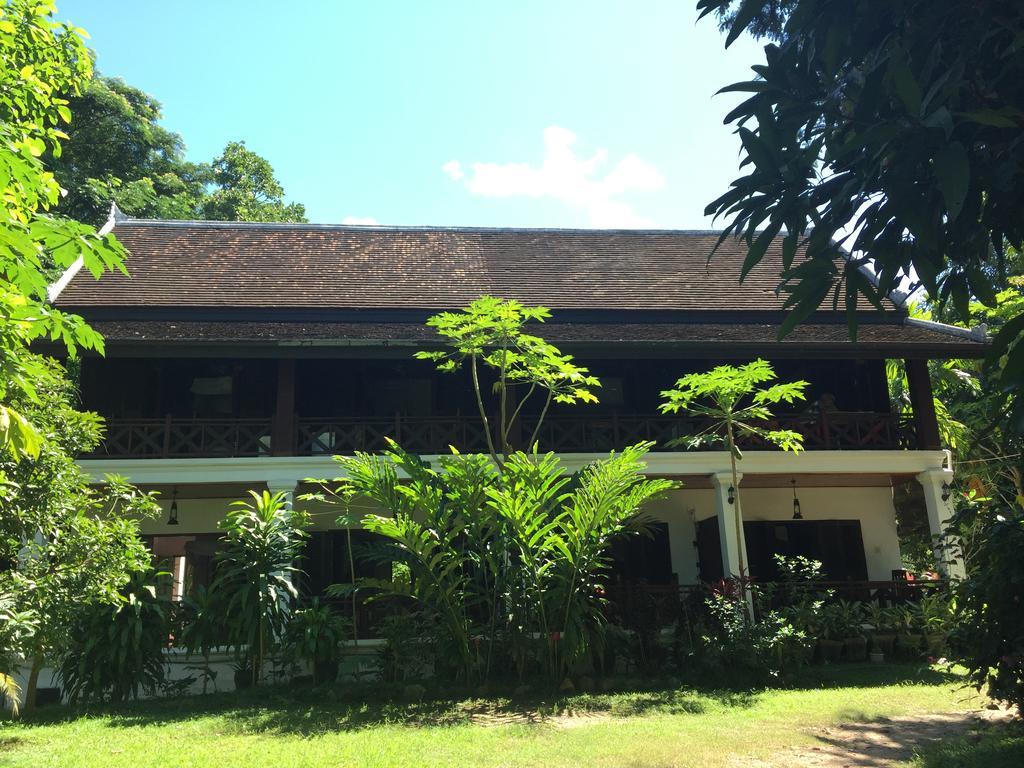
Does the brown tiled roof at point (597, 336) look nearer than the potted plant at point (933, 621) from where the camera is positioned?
No

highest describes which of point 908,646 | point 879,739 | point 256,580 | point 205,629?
point 256,580

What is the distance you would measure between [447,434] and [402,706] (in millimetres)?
4796

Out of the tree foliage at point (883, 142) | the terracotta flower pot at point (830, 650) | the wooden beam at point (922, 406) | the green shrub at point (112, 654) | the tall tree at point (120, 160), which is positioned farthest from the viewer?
the tall tree at point (120, 160)

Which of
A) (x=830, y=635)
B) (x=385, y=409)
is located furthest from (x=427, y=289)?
(x=830, y=635)

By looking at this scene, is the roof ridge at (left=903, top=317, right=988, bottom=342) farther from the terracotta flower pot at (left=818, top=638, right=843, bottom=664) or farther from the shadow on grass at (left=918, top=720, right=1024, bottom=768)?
the shadow on grass at (left=918, top=720, right=1024, bottom=768)

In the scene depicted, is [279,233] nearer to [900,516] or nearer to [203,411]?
[203,411]

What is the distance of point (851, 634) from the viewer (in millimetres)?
10305

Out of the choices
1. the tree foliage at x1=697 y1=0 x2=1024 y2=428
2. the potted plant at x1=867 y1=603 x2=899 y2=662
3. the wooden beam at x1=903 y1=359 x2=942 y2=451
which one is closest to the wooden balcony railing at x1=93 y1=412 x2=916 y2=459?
the wooden beam at x1=903 y1=359 x2=942 y2=451

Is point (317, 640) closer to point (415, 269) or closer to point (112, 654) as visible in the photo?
point (112, 654)

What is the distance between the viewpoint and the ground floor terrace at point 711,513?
36.8 ft

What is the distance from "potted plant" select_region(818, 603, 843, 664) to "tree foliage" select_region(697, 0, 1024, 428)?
295 inches

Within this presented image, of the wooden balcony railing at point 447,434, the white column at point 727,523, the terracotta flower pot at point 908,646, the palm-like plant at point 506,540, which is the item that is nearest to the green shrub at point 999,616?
the palm-like plant at point 506,540

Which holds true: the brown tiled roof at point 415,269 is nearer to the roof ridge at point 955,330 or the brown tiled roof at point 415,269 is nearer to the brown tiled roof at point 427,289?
the brown tiled roof at point 427,289

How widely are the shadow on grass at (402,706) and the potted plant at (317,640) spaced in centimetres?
39
